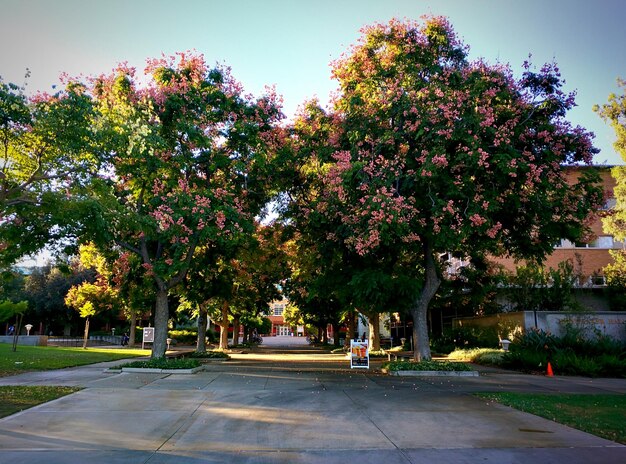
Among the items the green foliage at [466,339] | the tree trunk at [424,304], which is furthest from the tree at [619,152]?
the tree trunk at [424,304]

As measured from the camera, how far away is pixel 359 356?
18500mm

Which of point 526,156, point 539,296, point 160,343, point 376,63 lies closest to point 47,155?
point 160,343

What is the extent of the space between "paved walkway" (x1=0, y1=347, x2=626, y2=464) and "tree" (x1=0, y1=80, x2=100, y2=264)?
4061 millimetres

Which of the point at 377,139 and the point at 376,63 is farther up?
the point at 376,63

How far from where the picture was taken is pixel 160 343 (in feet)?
60.0

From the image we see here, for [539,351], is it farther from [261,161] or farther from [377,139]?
[261,161]

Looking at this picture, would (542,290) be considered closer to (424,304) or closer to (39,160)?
(424,304)

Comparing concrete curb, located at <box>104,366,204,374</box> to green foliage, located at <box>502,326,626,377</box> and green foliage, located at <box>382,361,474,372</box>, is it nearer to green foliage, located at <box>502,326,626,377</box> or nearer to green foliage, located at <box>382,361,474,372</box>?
green foliage, located at <box>382,361,474,372</box>

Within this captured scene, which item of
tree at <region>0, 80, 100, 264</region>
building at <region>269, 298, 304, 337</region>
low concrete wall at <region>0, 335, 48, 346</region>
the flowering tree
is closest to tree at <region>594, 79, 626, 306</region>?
the flowering tree

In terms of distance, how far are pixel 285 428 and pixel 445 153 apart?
33.3 ft

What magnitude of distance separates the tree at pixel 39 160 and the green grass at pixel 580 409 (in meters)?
10.9

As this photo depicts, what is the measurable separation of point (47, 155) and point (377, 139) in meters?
9.85

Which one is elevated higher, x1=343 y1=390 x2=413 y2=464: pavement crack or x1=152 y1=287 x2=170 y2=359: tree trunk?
x1=152 y1=287 x2=170 y2=359: tree trunk

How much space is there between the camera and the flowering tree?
50.7 feet
